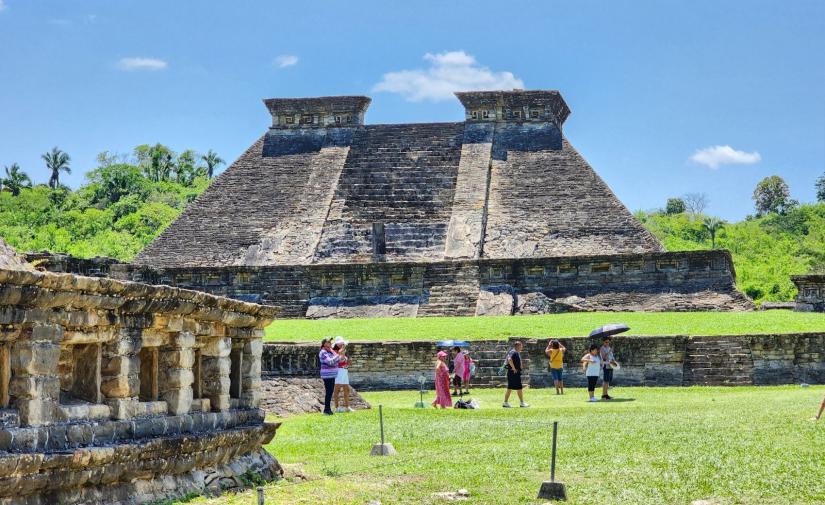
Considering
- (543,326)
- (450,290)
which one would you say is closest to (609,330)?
(543,326)

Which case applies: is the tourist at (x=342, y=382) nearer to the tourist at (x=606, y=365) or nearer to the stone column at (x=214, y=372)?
the tourist at (x=606, y=365)

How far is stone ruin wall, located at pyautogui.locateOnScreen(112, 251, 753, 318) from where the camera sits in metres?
28.5

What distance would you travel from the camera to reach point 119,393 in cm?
716

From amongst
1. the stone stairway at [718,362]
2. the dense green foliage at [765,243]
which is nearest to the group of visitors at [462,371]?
the stone stairway at [718,362]

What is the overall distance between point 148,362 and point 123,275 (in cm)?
1557

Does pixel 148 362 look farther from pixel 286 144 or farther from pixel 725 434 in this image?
pixel 286 144

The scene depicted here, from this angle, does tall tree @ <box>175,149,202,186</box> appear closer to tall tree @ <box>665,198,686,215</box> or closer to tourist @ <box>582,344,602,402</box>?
tall tree @ <box>665,198,686,215</box>

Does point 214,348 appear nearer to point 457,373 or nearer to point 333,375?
point 333,375

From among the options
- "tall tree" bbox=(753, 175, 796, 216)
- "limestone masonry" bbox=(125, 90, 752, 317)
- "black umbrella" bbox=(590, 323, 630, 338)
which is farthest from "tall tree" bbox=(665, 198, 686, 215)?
"black umbrella" bbox=(590, 323, 630, 338)

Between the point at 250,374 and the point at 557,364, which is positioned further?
the point at 557,364

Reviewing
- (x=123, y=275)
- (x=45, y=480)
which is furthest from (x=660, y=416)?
(x=123, y=275)

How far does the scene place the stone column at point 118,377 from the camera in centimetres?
714

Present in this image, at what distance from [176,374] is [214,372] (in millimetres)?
750

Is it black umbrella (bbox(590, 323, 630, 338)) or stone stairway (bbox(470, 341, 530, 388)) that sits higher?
black umbrella (bbox(590, 323, 630, 338))
